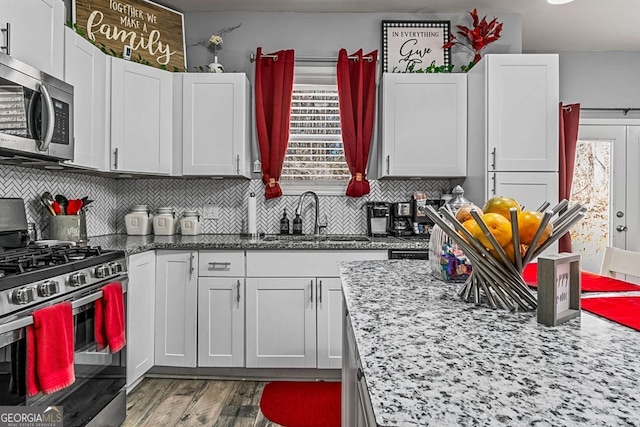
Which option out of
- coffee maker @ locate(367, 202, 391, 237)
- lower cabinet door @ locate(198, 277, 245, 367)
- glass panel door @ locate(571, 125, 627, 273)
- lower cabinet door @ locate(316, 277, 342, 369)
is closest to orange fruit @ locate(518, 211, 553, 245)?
lower cabinet door @ locate(316, 277, 342, 369)

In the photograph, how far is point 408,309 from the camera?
3.27 feet

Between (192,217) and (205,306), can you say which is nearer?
(205,306)

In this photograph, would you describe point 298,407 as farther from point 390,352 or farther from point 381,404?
point 381,404

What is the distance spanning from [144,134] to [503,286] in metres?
2.75

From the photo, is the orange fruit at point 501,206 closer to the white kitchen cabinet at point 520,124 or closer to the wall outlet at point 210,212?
the white kitchen cabinet at point 520,124

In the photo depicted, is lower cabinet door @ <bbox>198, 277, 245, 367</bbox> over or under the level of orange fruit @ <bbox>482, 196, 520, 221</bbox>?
under

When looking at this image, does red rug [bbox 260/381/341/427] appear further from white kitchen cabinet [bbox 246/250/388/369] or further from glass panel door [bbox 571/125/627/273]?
glass panel door [bbox 571/125/627/273]

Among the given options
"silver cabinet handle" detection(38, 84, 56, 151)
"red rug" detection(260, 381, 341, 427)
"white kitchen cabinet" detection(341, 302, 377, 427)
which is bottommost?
"red rug" detection(260, 381, 341, 427)

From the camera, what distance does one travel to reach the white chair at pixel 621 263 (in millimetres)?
1660

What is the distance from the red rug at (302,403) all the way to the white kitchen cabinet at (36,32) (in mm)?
2182

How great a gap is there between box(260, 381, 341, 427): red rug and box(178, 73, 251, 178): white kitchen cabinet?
1.53 m

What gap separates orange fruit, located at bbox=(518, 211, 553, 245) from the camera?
982 millimetres

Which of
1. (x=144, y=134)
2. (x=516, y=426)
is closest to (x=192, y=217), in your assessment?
(x=144, y=134)

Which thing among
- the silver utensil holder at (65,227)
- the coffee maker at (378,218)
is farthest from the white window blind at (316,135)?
the silver utensil holder at (65,227)
